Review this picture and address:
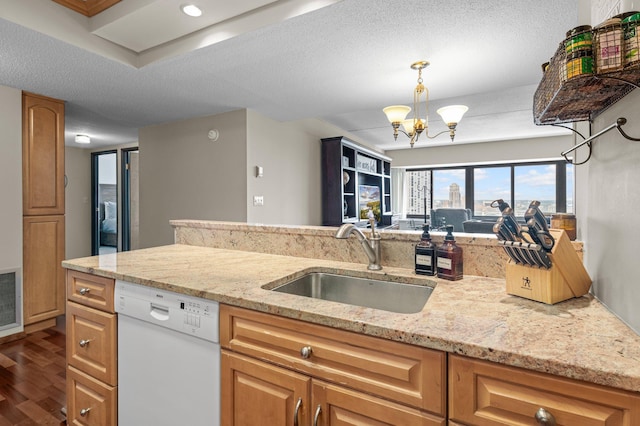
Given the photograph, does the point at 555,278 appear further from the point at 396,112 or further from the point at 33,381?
the point at 33,381

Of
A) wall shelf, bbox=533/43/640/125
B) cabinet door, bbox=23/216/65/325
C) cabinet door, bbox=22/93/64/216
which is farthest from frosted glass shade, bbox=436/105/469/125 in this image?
cabinet door, bbox=23/216/65/325

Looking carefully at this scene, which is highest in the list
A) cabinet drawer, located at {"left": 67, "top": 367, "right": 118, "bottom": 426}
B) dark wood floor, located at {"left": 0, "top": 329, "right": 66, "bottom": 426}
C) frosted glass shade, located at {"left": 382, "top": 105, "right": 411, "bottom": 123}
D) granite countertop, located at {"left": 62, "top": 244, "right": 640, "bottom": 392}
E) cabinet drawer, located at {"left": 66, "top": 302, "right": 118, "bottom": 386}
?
frosted glass shade, located at {"left": 382, "top": 105, "right": 411, "bottom": 123}

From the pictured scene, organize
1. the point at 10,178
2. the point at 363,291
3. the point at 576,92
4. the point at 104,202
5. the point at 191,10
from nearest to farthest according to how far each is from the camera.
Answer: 1. the point at 576,92
2. the point at 363,291
3. the point at 191,10
4. the point at 10,178
5. the point at 104,202

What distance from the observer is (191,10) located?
6.27ft

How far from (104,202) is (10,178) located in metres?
3.67

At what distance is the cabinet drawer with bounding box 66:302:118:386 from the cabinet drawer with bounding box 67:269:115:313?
30 mm

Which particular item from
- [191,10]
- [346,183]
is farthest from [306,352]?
[346,183]

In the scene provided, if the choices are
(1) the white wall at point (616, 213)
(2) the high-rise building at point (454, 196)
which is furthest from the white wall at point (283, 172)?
(2) the high-rise building at point (454, 196)

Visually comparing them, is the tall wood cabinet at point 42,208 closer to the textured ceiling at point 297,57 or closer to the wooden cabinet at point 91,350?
the textured ceiling at point 297,57

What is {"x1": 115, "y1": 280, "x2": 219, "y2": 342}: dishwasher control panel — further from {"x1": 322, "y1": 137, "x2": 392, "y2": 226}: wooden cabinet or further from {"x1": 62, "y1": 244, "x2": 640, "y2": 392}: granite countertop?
{"x1": 322, "y1": 137, "x2": 392, "y2": 226}: wooden cabinet

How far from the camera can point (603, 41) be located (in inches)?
26.9

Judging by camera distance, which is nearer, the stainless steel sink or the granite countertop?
the granite countertop

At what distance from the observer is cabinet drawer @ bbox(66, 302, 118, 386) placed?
4.60 feet

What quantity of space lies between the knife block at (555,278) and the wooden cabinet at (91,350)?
1.55 m
